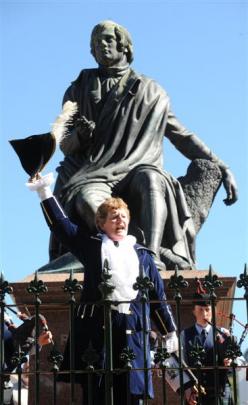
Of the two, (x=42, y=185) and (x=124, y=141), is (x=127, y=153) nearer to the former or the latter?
(x=124, y=141)

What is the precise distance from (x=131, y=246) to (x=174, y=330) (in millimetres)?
572

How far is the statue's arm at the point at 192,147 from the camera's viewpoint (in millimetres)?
10875

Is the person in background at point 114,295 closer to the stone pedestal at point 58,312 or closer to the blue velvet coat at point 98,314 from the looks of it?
the blue velvet coat at point 98,314

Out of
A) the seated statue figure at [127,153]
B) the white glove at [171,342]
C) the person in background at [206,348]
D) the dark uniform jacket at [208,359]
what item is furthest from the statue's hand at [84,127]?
the white glove at [171,342]

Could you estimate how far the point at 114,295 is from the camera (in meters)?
6.62

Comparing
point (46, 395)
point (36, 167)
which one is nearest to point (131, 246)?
point (36, 167)

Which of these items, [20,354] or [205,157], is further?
[205,157]

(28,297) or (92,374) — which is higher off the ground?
(28,297)

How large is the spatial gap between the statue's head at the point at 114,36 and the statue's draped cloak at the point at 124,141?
218 mm

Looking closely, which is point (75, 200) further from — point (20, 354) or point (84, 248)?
point (20, 354)

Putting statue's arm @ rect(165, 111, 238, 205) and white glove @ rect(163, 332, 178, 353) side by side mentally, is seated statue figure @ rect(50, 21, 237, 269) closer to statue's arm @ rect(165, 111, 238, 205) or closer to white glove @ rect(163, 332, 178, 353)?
statue's arm @ rect(165, 111, 238, 205)

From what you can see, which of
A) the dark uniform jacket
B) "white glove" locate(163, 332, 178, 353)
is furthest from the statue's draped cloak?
"white glove" locate(163, 332, 178, 353)

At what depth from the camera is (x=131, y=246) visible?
6910 mm

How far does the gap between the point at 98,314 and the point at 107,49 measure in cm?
458
